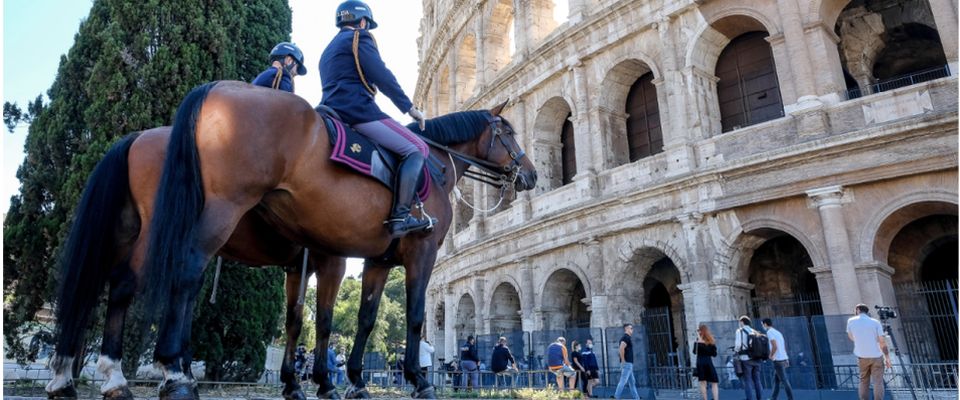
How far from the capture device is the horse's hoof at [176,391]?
2.86 metres

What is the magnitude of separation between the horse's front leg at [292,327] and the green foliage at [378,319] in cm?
3172

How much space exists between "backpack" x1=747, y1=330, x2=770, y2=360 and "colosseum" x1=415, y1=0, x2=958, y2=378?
106 inches

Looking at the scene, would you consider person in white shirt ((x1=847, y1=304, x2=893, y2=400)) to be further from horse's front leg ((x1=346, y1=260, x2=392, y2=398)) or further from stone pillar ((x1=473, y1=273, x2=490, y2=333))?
stone pillar ((x1=473, y1=273, x2=490, y2=333))

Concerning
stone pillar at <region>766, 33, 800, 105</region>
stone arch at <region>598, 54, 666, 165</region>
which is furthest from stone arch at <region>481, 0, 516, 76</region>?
stone pillar at <region>766, 33, 800, 105</region>

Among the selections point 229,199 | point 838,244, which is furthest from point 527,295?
point 229,199

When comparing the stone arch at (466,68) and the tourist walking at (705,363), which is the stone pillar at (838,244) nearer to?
the tourist walking at (705,363)

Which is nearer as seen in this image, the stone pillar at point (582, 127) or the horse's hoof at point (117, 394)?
the horse's hoof at point (117, 394)

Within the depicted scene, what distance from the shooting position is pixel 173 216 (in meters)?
3.06

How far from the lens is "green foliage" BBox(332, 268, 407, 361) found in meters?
40.9

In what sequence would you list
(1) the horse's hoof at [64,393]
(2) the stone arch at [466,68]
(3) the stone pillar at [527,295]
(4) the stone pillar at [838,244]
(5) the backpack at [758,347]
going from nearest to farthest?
(1) the horse's hoof at [64,393], (5) the backpack at [758,347], (4) the stone pillar at [838,244], (3) the stone pillar at [527,295], (2) the stone arch at [466,68]

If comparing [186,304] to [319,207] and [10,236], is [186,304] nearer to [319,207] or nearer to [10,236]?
[319,207]

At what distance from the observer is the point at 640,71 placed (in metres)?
17.1

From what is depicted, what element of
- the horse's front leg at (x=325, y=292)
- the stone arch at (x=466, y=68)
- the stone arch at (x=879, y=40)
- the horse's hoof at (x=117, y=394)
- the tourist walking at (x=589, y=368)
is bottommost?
the horse's hoof at (x=117, y=394)

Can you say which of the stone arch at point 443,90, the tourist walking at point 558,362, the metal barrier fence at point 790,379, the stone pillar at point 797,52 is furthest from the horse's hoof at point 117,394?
the stone arch at point 443,90
